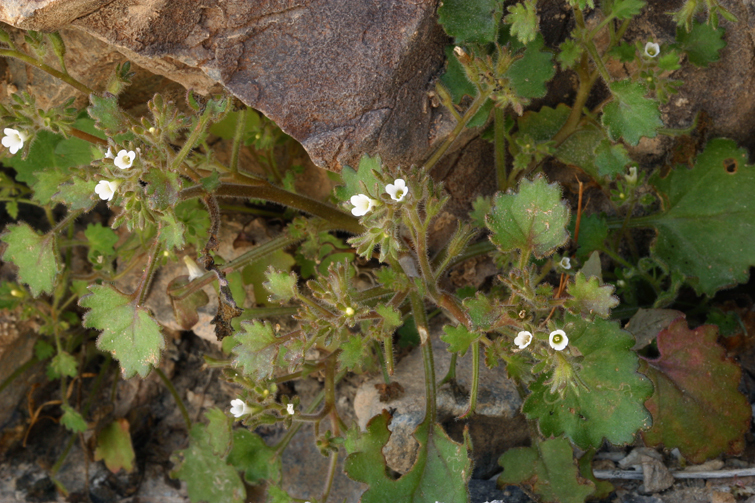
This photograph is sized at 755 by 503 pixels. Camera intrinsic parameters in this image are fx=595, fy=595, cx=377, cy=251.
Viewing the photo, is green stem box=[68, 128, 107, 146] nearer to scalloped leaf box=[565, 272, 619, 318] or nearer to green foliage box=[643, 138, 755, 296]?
scalloped leaf box=[565, 272, 619, 318]

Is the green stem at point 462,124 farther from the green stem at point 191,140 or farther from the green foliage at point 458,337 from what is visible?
the green stem at point 191,140

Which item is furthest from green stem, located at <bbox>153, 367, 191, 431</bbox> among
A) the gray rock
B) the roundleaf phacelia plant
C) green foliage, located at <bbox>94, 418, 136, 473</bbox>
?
the gray rock

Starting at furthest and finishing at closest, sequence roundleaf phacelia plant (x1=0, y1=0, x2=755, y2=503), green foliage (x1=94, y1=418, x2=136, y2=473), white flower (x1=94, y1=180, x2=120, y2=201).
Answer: green foliage (x1=94, y1=418, x2=136, y2=473) → roundleaf phacelia plant (x1=0, y1=0, x2=755, y2=503) → white flower (x1=94, y1=180, x2=120, y2=201)

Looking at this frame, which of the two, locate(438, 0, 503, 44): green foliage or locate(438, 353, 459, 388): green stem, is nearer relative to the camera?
locate(438, 0, 503, 44): green foliage

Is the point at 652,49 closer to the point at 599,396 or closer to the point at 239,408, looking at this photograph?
the point at 599,396

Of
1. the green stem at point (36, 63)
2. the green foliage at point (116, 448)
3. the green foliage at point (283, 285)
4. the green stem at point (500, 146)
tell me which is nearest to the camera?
the green foliage at point (283, 285)

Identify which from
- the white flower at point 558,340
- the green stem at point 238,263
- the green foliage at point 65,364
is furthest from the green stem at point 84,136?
the white flower at point 558,340

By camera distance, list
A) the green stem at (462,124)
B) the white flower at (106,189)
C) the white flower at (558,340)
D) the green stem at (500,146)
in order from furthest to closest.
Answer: the green stem at (500,146)
the green stem at (462,124)
the white flower at (106,189)
the white flower at (558,340)
